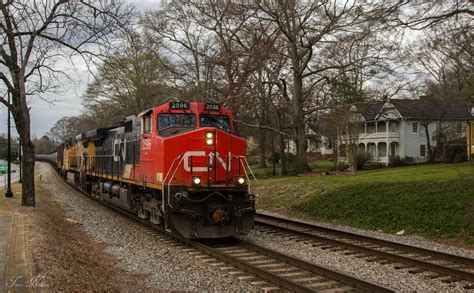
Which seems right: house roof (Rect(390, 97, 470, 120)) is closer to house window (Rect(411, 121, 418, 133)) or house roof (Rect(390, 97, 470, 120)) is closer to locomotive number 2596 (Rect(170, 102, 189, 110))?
house window (Rect(411, 121, 418, 133))

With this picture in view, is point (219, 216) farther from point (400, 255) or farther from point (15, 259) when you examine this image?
point (15, 259)

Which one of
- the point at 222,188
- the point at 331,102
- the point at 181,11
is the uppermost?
the point at 181,11

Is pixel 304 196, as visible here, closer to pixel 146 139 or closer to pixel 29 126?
pixel 146 139

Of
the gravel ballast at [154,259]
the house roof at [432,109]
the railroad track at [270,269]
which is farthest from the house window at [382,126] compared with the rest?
the railroad track at [270,269]

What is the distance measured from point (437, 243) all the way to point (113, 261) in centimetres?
842

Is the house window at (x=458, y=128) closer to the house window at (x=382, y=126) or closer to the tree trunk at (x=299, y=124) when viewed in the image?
the house window at (x=382, y=126)

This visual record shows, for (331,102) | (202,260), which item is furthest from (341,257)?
(331,102)

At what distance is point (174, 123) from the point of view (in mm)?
12438

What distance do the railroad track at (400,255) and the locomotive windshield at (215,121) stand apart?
11.3 ft

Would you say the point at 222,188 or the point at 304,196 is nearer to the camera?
the point at 222,188

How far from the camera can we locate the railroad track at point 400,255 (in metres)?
8.36

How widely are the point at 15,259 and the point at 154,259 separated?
3118mm

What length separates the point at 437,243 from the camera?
1218 centimetres

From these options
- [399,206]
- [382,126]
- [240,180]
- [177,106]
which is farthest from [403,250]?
[382,126]
